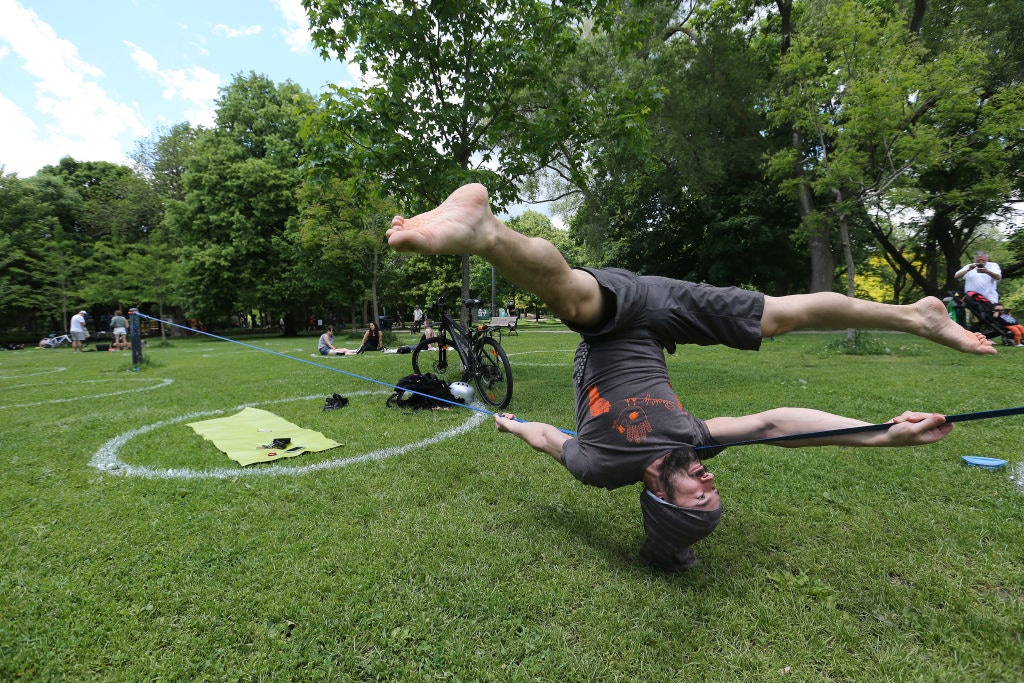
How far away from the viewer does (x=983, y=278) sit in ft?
32.5

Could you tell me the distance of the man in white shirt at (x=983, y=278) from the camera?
954 cm

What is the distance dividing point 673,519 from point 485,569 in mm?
956

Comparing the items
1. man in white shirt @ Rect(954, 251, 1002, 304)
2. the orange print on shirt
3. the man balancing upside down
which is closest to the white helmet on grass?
the man balancing upside down

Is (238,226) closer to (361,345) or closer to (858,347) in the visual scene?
(361,345)

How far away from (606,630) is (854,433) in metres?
1.32

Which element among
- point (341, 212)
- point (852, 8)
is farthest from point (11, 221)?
point (852, 8)

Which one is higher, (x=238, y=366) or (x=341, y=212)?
(x=341, y=212)

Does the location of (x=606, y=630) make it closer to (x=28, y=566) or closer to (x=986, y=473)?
(x=28, y=566)

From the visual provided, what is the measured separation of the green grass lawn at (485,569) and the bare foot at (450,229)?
1.53 metres

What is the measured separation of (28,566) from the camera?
7.69 ft

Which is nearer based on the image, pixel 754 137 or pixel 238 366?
pixel 238 366

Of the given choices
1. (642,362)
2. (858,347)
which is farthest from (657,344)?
(858,347)

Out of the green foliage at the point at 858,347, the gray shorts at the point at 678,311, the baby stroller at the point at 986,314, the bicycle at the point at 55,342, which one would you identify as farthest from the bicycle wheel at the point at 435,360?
the bicycle at the point at 55,342

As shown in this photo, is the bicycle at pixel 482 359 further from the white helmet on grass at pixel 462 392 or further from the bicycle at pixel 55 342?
the bicycle at pixel 55 342
